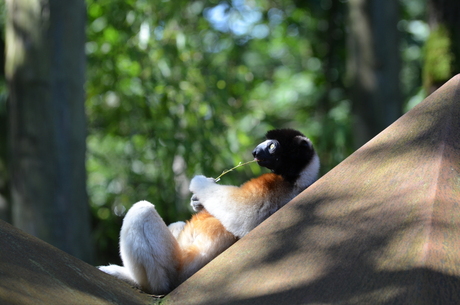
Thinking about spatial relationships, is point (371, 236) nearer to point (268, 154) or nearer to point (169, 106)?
point (268, 154)

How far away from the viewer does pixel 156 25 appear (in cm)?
907

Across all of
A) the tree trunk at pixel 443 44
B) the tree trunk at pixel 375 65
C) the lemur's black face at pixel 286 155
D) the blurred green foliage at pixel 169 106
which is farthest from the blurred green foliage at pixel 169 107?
the lemur's black face at pixel 286 155

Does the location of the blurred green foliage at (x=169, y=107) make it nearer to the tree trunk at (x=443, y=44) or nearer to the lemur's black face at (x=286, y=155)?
the tree trunk at (x=443, y=44)

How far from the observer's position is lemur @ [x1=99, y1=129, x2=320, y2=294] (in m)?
3.33

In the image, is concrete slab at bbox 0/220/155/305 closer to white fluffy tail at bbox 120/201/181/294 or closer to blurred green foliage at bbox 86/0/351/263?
white fluffy tail at bbox 120/201/181/294

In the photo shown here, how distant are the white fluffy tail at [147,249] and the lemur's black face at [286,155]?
3.27ft

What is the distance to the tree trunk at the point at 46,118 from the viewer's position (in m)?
5.45

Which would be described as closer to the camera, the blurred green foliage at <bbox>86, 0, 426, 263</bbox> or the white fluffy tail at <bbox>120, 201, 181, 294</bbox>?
the white fluffy tail at <bbox>120, 201, 181, 294</bbox>

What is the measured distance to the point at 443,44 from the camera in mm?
6664

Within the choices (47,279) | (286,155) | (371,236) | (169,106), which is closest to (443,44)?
(286,155)

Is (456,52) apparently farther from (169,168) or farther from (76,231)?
(76,231)

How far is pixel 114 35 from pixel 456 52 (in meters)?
5.82

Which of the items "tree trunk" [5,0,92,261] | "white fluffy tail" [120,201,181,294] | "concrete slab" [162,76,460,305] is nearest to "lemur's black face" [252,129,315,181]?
"concrete slab" [162,76,460,305]

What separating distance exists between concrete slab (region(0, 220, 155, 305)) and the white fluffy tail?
0.92 ft
